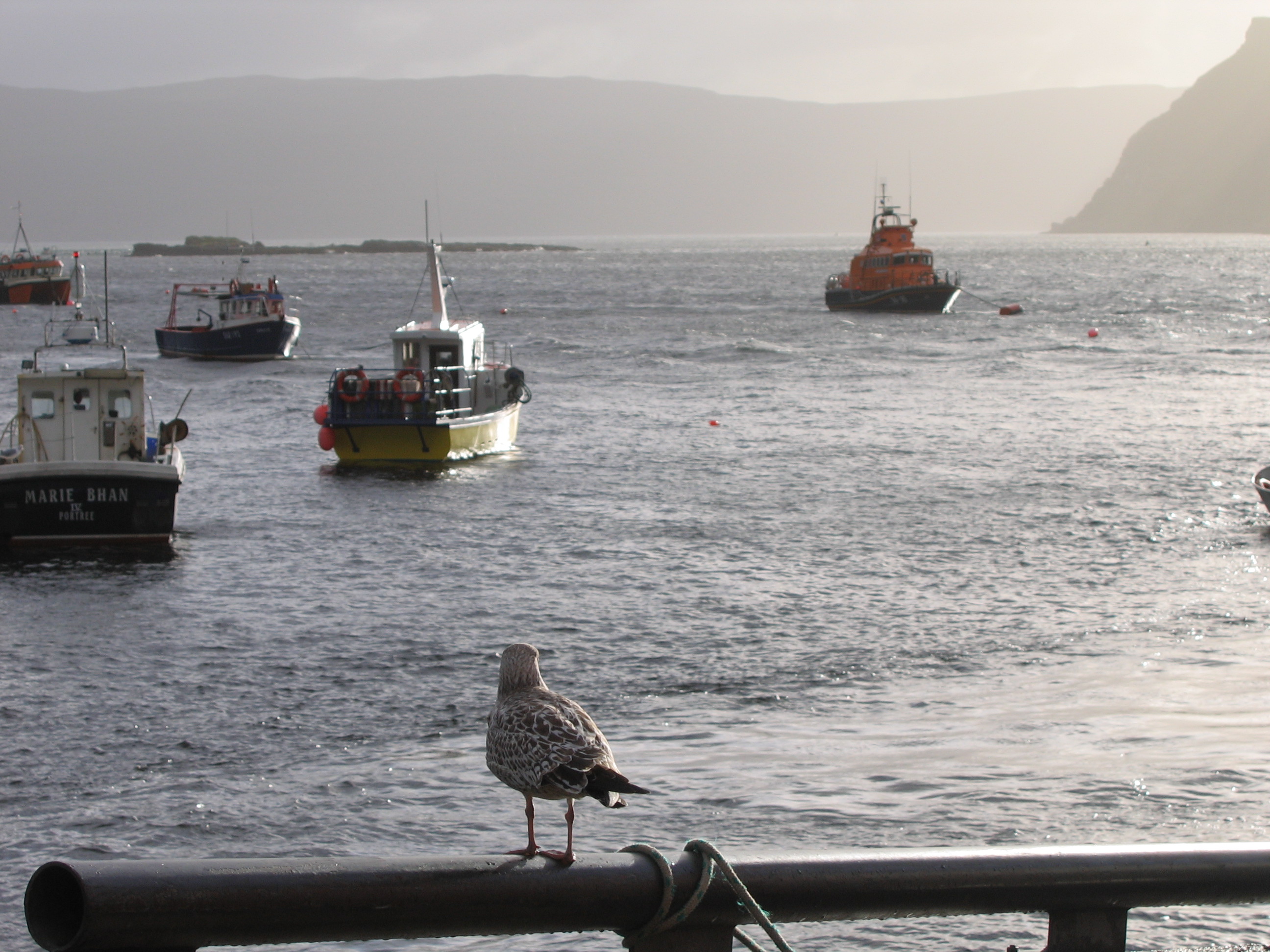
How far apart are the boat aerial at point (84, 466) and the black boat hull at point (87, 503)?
0.04 feet

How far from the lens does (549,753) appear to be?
4.09 metres

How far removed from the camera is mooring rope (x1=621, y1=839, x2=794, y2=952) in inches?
94.9

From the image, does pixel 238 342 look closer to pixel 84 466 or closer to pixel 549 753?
pixel 84 466

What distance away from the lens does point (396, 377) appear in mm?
30875

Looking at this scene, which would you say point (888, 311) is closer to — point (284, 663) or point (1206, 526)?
point (1206, 526)

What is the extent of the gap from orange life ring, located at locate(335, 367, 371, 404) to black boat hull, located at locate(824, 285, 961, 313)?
6203 cm

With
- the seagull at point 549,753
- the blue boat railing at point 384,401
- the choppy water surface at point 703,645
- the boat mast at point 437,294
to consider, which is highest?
the boat mast at point 437,294

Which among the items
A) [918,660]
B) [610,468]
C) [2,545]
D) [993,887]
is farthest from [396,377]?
Answer: [993,887]

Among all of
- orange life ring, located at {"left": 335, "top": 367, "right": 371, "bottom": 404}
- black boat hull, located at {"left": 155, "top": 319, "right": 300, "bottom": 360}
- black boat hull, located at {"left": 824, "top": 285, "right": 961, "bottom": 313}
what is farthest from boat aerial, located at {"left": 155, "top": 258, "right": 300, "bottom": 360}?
black boat hull, located at {"left": 824, "top": 285, "right": 961, "bottom": 313}

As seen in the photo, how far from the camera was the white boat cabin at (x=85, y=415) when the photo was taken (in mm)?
22422

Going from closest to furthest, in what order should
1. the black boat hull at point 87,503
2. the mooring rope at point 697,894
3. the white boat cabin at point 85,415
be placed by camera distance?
1. the mooring rope at point 697,894
2. the black boat hull at point 87,503
3. the white boat cabin at point 85,415

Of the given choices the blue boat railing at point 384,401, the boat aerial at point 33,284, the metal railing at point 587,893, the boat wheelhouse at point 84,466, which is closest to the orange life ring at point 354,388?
the blue boat railing at point 384,401

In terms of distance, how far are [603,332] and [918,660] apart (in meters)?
64.9

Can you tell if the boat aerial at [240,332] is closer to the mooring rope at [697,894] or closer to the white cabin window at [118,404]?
the white cabin window at [118,404]
